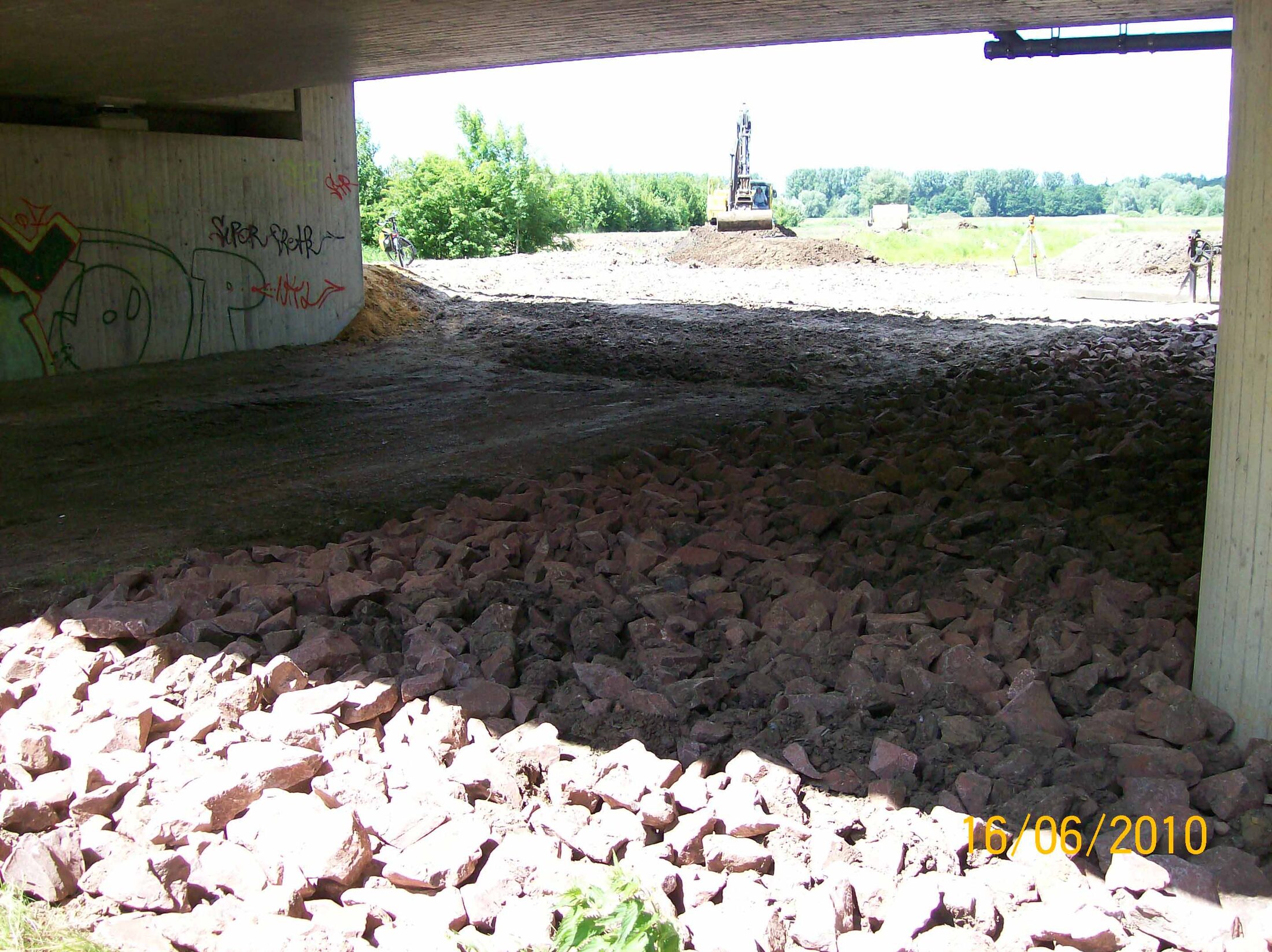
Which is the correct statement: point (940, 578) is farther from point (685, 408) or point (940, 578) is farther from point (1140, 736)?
point (685, 408)

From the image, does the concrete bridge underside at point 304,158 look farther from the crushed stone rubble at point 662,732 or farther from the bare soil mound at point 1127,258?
the bare soil mound at point 1127,258

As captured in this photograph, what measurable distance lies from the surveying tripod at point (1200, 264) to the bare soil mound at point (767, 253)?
1072 cm

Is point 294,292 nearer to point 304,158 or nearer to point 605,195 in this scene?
point 304,158

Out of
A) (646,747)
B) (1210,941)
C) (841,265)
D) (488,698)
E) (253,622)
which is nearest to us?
(1210,941)

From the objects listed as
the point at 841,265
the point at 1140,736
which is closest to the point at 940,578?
the point at 1140,736

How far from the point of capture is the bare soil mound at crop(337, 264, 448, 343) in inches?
684

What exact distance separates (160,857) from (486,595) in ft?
7.49

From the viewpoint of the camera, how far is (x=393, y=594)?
5.33m

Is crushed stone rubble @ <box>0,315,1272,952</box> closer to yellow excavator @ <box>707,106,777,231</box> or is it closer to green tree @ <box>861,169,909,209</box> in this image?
yellow excavator @ <box>707,106,777,231</box>

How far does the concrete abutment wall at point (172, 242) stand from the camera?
13094 mm

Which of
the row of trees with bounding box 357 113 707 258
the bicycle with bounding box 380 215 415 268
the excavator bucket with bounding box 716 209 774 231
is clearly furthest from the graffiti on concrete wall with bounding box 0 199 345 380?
the row of trees with bounding box 357 113 707 258

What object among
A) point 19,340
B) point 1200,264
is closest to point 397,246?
point 19,340

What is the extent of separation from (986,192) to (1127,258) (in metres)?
87.3

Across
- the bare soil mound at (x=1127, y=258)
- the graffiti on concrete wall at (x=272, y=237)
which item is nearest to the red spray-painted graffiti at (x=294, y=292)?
the graffiti on concrete wall at (x=272, y=237)
